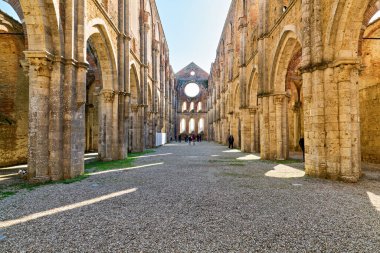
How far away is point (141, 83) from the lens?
18.8 m

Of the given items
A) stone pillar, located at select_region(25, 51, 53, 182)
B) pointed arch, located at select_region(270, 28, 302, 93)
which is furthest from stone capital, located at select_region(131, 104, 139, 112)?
stone pillar, located at select_region(25, 51, 53, 182)

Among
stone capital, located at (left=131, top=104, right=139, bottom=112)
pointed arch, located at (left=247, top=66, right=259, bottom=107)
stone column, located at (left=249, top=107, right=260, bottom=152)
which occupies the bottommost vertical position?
stone column, located at (left=249, top=107, right=260, bottom=152)

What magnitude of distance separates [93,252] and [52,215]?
6.07ft

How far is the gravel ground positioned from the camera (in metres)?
2.79

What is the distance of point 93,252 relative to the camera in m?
2.60

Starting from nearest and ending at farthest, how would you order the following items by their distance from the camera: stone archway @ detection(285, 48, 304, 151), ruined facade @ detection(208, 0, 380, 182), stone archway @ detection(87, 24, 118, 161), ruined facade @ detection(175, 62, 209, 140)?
ruined facade @ detection(208, 0, 380, 182) < stone archway @ detection(87, 24, 118, 161) < stone archway @ detection(285, 48, 304, 151) < ruined facade @ detection(175, 62, 209, 140)

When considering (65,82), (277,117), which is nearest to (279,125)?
(277,117)

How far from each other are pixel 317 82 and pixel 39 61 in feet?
30.0

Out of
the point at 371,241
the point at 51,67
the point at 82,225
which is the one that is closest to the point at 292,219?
the point at 371,241

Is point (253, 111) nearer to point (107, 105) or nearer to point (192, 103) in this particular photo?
point (107, 105)

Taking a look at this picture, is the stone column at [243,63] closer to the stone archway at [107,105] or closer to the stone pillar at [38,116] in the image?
the stone archway at [107,105]

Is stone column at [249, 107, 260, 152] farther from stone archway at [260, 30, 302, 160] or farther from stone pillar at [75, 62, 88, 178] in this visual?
stone pillar at [75, 62, 88, 178]

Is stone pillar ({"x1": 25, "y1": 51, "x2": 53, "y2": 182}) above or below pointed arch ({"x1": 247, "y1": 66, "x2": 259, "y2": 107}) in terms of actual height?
below

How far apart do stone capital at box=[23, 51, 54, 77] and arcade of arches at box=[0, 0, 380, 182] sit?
0.03 m
